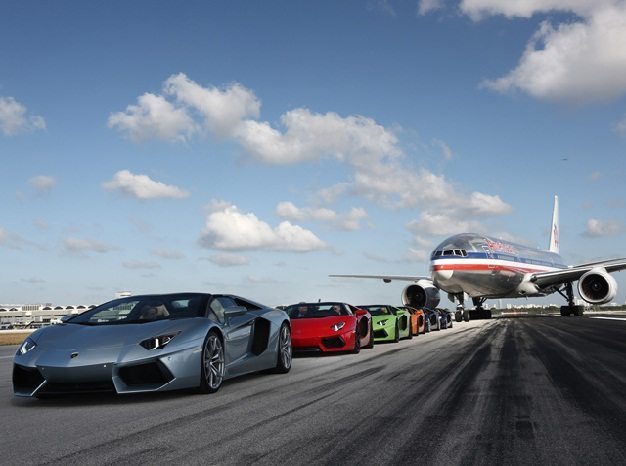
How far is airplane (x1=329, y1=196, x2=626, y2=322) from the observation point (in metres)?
34.5

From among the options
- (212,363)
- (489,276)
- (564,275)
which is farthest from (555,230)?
(212,363)

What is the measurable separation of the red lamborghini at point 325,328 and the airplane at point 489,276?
21.6 metres

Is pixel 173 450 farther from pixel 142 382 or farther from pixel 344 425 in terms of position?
pixel 142 382

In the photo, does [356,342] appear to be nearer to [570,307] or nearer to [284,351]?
[284,351]

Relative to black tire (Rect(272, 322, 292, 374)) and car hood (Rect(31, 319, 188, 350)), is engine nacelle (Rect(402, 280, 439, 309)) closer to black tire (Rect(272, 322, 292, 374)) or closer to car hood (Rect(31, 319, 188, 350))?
black tire (Rect(272, 322, 292, 374))

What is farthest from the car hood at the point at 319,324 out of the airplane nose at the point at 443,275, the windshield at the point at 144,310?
the airplane nose at the point at 443,275

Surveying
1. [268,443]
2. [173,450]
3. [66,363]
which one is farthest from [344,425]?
[66,363]

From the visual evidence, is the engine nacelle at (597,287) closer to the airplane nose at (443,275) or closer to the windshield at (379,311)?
the airplane nose at (443,275)

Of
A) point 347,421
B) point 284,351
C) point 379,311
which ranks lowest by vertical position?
point 347,421

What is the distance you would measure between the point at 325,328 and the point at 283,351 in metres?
3.36

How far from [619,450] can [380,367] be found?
19.1ft

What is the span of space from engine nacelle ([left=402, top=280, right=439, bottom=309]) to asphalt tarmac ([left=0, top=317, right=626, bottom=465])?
2819 cm

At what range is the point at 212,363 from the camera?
7.06 metres

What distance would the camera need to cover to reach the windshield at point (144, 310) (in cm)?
721
